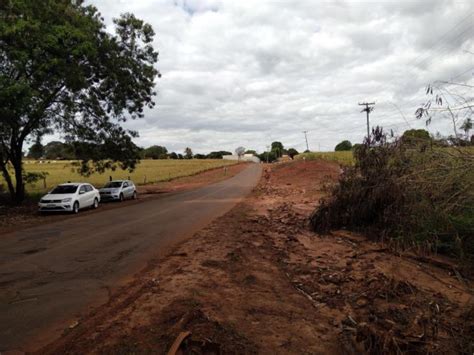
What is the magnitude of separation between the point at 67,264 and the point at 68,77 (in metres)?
13.2

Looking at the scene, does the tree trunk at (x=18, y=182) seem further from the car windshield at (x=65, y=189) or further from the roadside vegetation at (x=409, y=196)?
the roadside vegetation at (x=409, y=196)

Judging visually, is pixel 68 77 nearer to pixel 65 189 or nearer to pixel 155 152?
pixel 65 189

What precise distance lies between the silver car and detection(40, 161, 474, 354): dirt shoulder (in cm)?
1915

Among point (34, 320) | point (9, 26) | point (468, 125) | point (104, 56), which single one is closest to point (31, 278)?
point (34, 320)

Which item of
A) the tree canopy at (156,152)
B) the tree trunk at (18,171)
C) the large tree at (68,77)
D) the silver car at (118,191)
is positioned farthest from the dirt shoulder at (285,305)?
the tree canopy at (156,152)

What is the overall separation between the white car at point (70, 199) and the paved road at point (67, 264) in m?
4.09

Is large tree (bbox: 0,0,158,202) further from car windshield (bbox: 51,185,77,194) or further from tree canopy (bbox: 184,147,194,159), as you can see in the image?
tree canopy (bbox: 184,147,194,159)

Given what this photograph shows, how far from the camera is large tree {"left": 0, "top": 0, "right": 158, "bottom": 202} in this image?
17.8 metres

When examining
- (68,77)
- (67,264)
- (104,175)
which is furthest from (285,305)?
(104,175)

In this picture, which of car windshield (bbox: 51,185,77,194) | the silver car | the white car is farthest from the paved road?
the silver car

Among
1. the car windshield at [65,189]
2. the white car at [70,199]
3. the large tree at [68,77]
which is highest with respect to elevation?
the large tree at [68,77]

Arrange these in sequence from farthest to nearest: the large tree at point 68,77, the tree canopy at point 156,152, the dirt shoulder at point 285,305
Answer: the tree canopy at point 156,152, the large tree at point 68,77, the dirt shoulder at point 285,305

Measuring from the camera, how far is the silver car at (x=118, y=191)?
28516 millimetres

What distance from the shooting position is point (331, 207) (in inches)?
508
